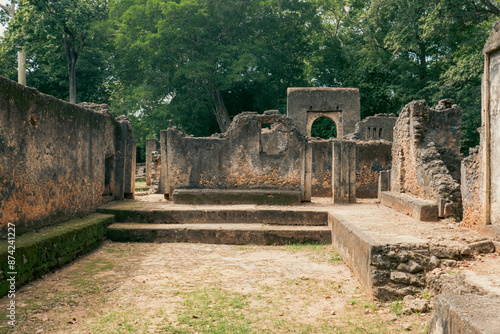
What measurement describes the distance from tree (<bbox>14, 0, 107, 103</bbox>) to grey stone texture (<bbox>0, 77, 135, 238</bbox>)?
48.5 ft

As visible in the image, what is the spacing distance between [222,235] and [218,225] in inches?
16.4

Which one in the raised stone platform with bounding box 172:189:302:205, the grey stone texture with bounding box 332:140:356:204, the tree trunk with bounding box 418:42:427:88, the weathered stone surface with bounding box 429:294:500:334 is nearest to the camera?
the weathered stone surface with bounding box 429:294:500:334

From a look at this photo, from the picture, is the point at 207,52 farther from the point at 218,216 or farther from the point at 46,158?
the point at 46,158

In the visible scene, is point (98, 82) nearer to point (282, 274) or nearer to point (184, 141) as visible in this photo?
point (184, 141)

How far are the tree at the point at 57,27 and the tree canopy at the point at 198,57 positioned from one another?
0.06 meters

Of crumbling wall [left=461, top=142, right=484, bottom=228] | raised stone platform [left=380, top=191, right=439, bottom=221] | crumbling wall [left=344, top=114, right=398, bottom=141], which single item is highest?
crumbling wall [left=344, top=114, right=398, bottom=141]

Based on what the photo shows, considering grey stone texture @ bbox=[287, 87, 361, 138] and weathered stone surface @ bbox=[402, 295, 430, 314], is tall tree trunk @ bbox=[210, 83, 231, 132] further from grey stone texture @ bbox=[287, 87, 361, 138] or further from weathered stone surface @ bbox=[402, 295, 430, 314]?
weathered stone surface @ bbox=[402, 295, 430, 314]

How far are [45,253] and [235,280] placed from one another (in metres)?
2.61

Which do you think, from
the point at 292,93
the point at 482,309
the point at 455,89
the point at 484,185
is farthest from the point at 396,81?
the point at 482,309

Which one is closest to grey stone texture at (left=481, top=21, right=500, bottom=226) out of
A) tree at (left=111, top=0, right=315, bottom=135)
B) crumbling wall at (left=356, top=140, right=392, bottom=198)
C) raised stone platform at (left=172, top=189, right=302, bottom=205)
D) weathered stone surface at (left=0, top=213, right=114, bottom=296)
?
raised stone platform at (left=172, top=189, right=302, bottom=205)

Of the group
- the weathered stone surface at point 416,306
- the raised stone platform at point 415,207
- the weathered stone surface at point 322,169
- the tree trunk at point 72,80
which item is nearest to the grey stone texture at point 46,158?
the weathered stone surface at point 416,306

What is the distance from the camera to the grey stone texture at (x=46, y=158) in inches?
215

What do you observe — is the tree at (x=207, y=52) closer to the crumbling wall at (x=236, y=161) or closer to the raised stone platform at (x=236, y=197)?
the crumbling wall at (x=236, y=161)

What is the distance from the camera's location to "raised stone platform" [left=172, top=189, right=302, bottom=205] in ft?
32.3
